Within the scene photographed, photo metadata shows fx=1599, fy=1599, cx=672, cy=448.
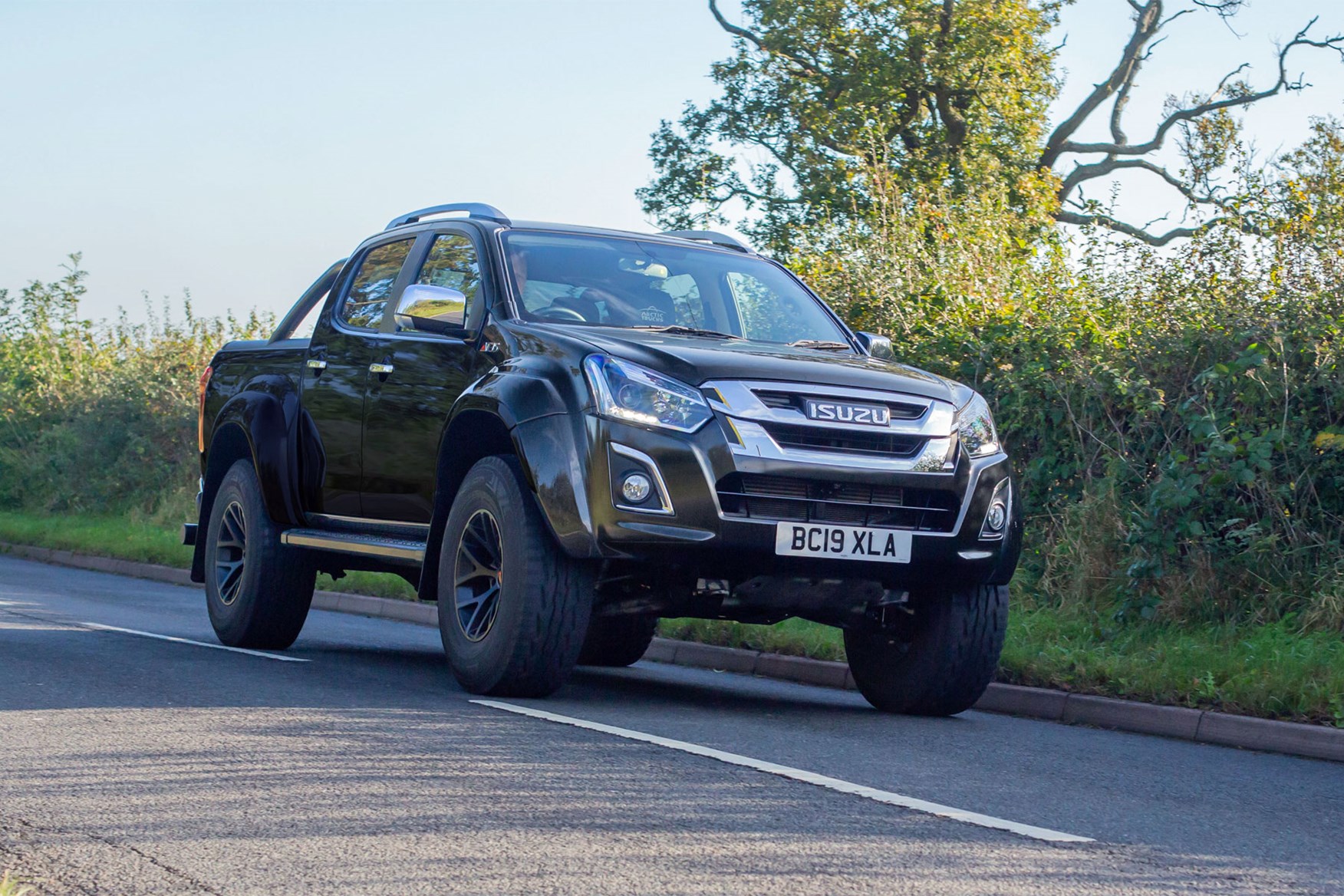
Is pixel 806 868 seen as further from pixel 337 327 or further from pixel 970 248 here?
pixel 970 248

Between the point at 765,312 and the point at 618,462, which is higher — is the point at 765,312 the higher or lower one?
the higher one

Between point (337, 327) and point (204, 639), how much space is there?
92.4 inches

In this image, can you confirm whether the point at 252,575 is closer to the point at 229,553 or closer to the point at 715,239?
the point at 229,553

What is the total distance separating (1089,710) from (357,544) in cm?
369

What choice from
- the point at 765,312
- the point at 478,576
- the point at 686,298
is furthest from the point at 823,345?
the point at 478,576

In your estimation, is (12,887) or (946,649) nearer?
(12,887)

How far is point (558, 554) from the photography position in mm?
6484

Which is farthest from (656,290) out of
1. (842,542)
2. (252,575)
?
(252,575)

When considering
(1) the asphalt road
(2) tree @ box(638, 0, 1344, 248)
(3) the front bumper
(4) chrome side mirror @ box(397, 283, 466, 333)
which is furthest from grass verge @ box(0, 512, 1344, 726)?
(2) tree @ box(638, 0, 1344, 248)

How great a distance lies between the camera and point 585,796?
473 cm

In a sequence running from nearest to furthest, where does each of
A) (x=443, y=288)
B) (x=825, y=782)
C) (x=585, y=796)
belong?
(x=585, y=796) → (x=825, y=782) → (x=443, y=288)

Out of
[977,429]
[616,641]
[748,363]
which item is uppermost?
[748,363]

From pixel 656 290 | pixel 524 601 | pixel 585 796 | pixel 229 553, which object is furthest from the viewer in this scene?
pixel 229 553

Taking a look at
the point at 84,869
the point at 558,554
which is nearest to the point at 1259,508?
the point at 558,554
